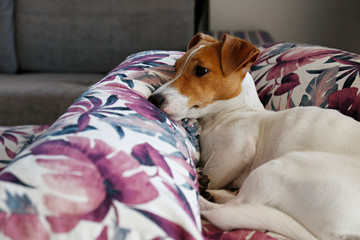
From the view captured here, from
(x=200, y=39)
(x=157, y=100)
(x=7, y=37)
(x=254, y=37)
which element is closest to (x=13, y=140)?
(x=157, y=100)

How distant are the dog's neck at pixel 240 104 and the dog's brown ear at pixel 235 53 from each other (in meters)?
0.13

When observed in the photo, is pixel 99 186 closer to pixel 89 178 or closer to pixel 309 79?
pixel 89 178

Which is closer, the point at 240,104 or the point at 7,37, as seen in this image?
the point at 240,104

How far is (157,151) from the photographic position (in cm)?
77

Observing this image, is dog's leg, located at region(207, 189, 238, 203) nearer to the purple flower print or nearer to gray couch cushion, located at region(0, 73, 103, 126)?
the purple flower print

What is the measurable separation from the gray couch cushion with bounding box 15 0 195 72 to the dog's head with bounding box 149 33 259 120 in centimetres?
149

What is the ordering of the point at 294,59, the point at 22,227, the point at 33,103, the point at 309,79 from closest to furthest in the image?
1. the point at 22,227
2. the point at 309,79
3. the point at 294,59
4. the point at 33,103

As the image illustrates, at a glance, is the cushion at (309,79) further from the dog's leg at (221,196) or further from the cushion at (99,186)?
the cushion at (99,186)

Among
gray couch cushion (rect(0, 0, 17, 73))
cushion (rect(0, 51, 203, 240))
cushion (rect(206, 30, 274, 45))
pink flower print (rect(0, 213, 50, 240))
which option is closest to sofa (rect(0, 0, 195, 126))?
gray couch cushion (rect(0, 0, 17, 73))

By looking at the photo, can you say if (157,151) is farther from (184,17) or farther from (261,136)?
(184,17)

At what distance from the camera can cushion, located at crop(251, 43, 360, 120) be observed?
49.8 inches

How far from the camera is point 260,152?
1247 millimetres

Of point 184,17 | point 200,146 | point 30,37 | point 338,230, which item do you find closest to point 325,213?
point 338,230

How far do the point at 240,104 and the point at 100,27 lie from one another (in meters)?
1.76
